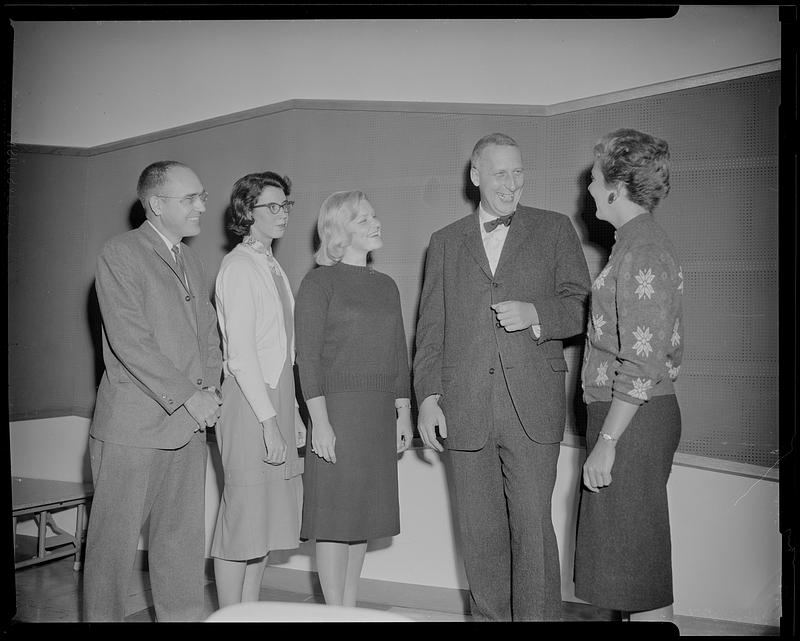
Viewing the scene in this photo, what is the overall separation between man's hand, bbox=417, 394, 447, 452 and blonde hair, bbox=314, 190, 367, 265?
2.21ft

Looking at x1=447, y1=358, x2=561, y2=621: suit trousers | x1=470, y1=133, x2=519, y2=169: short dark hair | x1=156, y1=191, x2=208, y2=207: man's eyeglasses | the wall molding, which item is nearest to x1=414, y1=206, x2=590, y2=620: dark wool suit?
x1=447, y1=358, x2=561, y2=621: suit trousers

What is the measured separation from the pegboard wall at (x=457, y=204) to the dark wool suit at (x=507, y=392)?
1.17 feet

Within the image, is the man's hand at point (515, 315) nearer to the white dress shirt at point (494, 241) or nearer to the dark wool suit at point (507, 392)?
the dark wool suit at point (507, 392)

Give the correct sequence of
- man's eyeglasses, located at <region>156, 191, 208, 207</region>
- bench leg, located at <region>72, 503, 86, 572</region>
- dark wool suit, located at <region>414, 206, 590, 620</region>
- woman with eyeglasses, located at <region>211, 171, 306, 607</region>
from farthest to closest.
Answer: bench leg, located at <region>72, 503, 86, 572</region>
man's eyeglasses, located at <region>156, 191, 208, 207</region>
woman with eyeglasses, located at <region>211, 171, 306, 607</region>
dark wool suit, located at <region>414, 206, 590, 620</region>

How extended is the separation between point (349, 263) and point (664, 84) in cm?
148

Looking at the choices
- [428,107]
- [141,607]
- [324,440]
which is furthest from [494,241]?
[141,607]

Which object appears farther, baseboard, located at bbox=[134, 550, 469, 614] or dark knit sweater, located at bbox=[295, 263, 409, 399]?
baseboard, located at bbox=[134, 550, 469, 614]

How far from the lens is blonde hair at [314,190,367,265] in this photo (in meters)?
2.91

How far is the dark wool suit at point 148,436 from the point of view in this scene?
2.67 meters

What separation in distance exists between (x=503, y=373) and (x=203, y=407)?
1.13 metres

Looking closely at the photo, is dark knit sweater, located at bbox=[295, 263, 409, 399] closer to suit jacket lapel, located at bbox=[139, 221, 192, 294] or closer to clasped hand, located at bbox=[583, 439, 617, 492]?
suit jacket lapel, located at bbox=[139, 221, 192, 294]

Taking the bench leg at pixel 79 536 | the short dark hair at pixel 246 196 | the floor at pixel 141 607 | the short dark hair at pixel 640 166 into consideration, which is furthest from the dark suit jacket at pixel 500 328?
the bench leg at pixel 79 536

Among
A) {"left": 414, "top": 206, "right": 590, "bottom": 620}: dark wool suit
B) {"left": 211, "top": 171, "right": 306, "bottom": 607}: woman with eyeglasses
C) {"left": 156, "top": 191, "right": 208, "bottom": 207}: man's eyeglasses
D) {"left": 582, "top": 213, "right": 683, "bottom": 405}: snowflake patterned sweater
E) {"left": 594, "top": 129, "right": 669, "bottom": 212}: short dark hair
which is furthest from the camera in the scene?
{"left": 156, "top": 191, "right": 208, "bottom": 207}: man's eyeglasses

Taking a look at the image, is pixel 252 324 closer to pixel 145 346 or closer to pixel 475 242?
pixel 145 346
